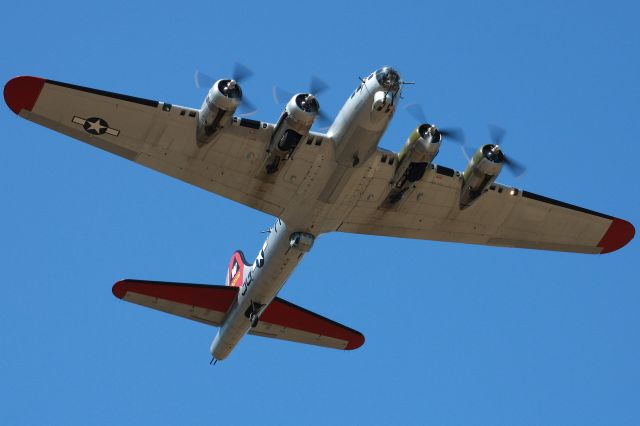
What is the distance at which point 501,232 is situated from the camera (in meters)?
39.2

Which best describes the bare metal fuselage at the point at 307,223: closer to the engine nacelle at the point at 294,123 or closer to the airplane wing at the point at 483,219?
the engine nacelle at the point at 294,123

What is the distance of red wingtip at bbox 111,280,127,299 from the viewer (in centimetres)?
3766

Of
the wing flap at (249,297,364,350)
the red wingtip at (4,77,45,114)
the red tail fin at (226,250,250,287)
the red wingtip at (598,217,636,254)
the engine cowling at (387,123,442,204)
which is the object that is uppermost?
the red wingtip at (598,217,636,254)

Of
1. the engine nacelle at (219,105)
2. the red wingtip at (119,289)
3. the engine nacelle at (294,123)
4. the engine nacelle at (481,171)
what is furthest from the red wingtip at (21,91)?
the engine nacelle at (481,171)

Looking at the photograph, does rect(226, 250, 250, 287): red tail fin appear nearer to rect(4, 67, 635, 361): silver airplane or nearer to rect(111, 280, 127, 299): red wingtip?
rect(4, 67, 635, 361): silver airplane

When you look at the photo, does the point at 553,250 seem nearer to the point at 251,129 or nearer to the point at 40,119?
the point at 251,129

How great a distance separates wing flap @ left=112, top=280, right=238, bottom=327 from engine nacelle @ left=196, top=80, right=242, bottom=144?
8.01 m

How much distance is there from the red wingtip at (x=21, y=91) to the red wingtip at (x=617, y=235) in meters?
21.1

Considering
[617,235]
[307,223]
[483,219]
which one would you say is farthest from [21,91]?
[617,235]

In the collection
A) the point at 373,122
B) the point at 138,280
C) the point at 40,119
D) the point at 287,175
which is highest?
the point at 373,122

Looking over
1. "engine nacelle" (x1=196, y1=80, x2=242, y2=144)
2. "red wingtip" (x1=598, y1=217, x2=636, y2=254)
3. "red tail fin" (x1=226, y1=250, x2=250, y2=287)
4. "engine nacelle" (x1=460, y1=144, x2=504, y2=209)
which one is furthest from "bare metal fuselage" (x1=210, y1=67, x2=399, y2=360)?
"red wingtip" (x1=598, y1=217, x2=636, y2=254)

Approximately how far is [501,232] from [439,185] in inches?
160

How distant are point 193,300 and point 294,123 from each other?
9775 millimetres

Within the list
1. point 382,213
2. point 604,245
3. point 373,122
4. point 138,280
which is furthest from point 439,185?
Answer: point 138,280
